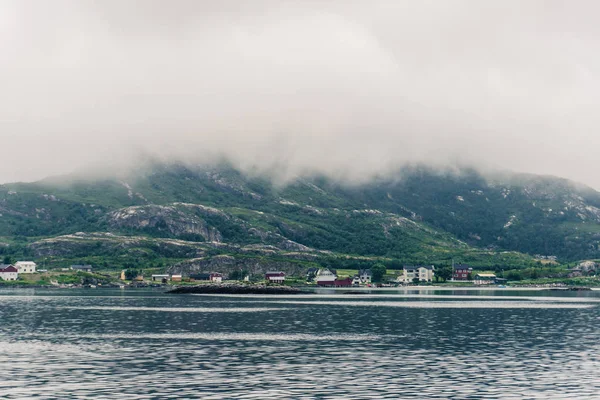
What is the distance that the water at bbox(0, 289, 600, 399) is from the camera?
54531 mm

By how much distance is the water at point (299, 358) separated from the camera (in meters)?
54.5

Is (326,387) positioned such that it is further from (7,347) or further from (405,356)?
(7,347)

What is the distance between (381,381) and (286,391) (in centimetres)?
913

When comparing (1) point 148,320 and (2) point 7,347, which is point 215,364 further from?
(1) point 148,320

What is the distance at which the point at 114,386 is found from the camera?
5597cm

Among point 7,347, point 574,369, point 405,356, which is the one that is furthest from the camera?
point 7,347

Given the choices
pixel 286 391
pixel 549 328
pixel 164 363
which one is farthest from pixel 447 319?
pixel 286 391

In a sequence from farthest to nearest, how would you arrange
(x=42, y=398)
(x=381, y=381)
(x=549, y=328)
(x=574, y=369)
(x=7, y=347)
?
(x=549, y=328) < (x=7, y=347) < (x=574, y=369) < (x=381, y=381) < (x=42, y=398)

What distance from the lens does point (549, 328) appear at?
110562mm

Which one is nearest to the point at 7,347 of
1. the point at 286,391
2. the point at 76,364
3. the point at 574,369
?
the point at 76,364

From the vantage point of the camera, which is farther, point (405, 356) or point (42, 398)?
point (405, 356)

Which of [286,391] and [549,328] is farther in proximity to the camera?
→ [549,328]

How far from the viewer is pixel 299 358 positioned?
2921 inches

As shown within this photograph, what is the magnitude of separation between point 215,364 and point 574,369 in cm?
3357
